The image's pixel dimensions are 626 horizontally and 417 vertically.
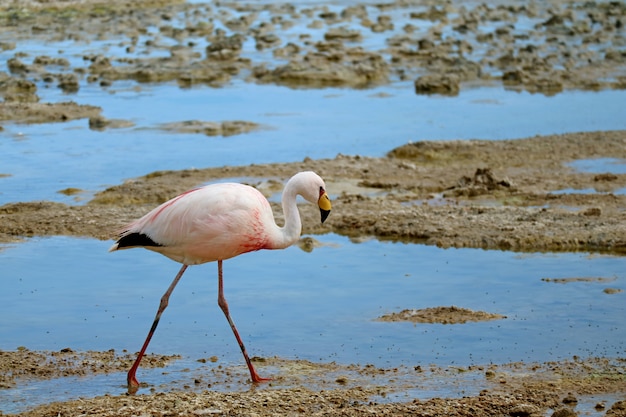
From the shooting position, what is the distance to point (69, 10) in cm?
3306

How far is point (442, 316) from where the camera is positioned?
8609 mm

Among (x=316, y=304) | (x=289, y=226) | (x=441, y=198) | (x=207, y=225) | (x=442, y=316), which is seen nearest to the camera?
(x=207, y=225)

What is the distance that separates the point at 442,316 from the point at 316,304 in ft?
3.42

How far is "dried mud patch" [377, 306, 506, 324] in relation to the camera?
28.1 ft

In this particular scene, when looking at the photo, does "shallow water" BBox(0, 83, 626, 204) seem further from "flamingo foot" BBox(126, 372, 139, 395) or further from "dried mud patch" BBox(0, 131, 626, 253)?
"flamingo foot" BBox(126, 372, 139, 395)

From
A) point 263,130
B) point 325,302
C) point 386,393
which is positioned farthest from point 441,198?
point 386,393

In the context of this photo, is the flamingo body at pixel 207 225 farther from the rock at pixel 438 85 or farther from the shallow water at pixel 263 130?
the rock at pixel 438 85

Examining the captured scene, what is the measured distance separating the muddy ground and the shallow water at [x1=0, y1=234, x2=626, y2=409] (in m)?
0.25

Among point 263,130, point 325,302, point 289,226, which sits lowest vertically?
point 325,302

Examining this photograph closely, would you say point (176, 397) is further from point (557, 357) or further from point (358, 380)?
point (557, 357)

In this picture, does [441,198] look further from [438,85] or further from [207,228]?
[438,85]

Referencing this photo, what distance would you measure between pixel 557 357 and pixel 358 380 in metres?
1.48

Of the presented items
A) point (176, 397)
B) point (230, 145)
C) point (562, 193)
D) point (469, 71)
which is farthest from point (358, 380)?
point (469, 71)

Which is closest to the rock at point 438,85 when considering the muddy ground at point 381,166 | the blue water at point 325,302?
the muddy ground at point 381,166
